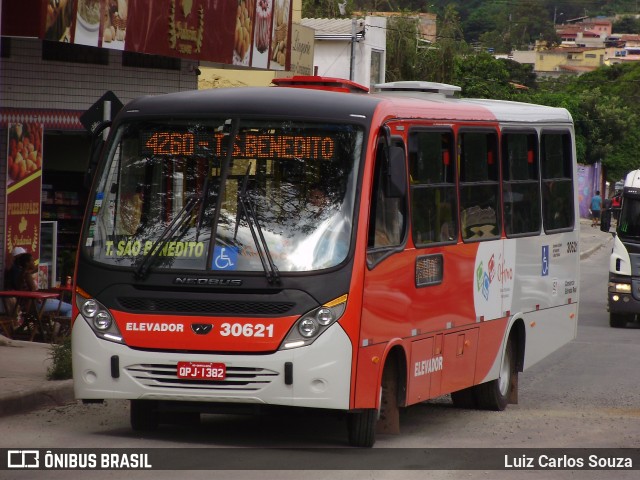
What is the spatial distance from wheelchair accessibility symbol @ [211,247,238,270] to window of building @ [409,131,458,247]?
170 centimetres

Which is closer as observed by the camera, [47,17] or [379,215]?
[379,215]

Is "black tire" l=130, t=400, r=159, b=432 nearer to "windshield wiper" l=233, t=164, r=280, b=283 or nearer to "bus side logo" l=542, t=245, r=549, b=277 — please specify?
"windshield wiper" l=233, t=164, r=280, b=283

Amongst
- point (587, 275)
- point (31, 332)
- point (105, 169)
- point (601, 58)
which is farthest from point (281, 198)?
point (601, 58)

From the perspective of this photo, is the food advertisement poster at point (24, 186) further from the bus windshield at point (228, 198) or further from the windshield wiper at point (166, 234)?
the windshield wiper at point (166, 234)

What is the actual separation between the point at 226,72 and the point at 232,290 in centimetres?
2480

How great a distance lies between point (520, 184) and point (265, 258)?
445 centimetres

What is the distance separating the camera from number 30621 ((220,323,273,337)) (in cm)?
916

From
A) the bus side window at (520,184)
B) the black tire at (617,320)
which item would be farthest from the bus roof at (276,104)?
the black tire at (617,320)

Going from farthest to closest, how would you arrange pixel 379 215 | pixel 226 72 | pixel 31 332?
pixel 226 72 < pixel 31 332 < pixel 379 215

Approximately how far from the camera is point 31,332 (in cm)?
1680

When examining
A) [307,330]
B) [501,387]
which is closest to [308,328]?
[307,330]

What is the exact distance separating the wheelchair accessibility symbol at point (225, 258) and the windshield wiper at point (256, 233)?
4.3 inches

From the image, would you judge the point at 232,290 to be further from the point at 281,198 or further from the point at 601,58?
the point at 601,58

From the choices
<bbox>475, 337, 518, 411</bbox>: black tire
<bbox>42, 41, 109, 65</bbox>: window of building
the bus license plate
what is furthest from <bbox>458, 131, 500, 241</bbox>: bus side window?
<bbox>42, 41, 109, 65</bbox>: window of building
